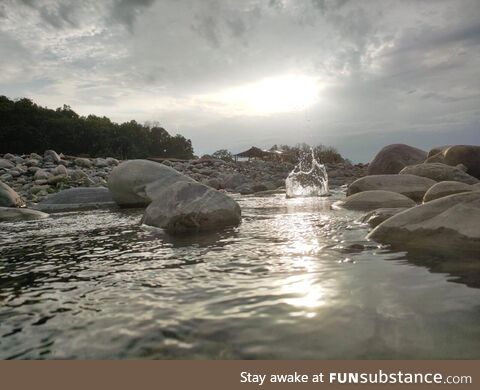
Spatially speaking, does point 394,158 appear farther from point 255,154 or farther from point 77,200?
point 255,154

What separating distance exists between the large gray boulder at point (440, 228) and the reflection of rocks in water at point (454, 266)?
220 mm

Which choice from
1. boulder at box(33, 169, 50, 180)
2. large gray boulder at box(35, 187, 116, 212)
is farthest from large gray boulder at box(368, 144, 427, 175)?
boulder at box(33, 169, 50, 180)

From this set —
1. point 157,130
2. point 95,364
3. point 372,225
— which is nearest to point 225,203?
point 372,225

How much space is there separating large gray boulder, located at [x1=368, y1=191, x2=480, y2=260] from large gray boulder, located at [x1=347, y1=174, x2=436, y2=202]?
5.79 metres

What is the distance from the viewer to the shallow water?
198cm

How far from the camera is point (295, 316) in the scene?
233 centimetres

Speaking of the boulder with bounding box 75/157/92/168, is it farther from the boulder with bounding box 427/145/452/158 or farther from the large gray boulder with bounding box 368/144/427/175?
the boulder with bounding box 427/145/452/158

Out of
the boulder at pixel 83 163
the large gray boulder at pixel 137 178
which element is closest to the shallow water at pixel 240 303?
the large gray boulder at pixel 137 178

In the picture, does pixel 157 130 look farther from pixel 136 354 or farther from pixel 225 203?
pixel 136 354

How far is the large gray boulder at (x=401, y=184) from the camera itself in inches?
386

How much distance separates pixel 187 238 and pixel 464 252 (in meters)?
3.42

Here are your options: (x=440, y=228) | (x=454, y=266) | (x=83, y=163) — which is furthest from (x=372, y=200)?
(x=83, y=163)

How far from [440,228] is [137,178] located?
8.58 m

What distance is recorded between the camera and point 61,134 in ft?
149
